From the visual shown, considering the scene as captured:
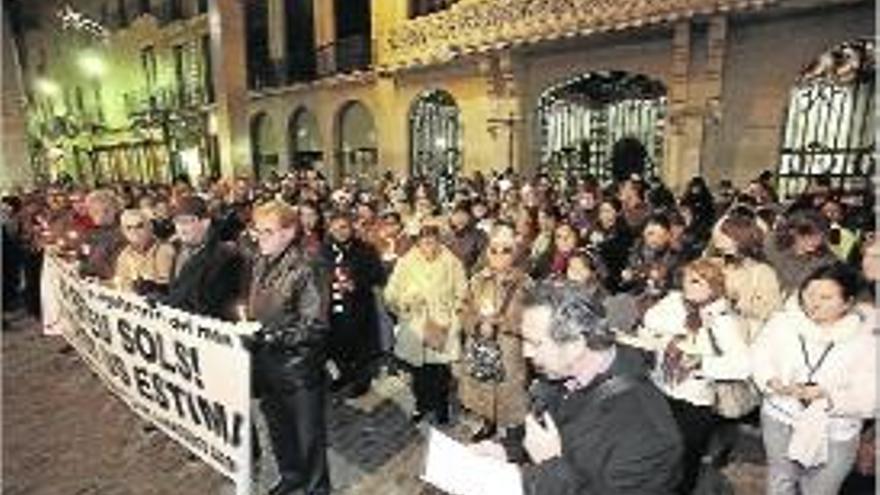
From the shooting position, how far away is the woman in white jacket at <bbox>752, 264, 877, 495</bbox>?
159 inches

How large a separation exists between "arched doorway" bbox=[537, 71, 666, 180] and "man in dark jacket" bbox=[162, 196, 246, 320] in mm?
11613

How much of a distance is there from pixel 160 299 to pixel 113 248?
218 centimetres

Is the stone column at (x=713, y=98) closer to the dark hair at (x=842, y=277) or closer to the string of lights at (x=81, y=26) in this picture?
the dark hair at (x=842, y=277)

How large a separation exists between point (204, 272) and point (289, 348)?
1.04 metres

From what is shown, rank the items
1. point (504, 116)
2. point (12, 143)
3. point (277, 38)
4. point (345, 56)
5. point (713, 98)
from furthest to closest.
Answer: point (277, 38) < point (12, 143) < point (345, 56) < point (504, 116) < point (713, 98)

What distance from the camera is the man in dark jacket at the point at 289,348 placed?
474 cm

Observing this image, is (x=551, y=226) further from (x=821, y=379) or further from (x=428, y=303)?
(x=821, y=379)

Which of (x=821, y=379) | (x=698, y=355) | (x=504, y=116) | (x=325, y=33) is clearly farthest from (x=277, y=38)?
(x=821, y=379)

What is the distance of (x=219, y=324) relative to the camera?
483 cm

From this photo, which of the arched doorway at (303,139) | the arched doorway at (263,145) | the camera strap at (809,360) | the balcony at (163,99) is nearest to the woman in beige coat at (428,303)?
the camera strap at (809,360)

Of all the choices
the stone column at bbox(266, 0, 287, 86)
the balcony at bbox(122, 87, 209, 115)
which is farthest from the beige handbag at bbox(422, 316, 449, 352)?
the balcony at bbox(122, 87, 209, 115)

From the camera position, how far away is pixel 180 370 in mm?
5320

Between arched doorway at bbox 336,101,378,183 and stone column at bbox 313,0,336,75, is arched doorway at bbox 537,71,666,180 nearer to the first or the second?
arched doorway at bbox 336,101,378,183

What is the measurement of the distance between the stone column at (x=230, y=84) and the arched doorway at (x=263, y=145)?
26.5ft
